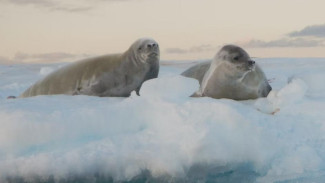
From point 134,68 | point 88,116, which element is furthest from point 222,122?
point 134,68

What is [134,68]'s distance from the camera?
6.72 meters

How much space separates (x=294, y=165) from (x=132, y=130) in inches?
45.5

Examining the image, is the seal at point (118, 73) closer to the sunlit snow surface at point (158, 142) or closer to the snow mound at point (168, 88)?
the snow mound at point (168, 88)

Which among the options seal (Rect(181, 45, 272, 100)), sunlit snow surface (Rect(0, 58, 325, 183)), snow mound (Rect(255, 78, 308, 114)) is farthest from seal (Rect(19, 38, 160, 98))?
sunlit snow surface (Rect(0, 58, 325, 183))

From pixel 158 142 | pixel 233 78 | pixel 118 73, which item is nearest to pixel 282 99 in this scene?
pixel 233 78

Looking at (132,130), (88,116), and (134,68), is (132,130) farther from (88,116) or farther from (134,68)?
(134,68)

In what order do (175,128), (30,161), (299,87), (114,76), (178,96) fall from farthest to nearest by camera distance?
(114,76)
(299,87)
(178,96)
(175,128)
(30,161)

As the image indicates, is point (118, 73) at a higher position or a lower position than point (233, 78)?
lower

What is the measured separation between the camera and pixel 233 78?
565cm

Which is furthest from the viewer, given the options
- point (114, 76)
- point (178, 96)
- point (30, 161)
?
point (114, 76)

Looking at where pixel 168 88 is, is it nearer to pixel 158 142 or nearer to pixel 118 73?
pixel 158 142

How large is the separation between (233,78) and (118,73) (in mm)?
1615

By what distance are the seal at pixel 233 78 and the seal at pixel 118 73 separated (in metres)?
1.05

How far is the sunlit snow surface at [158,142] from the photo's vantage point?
3564mm
